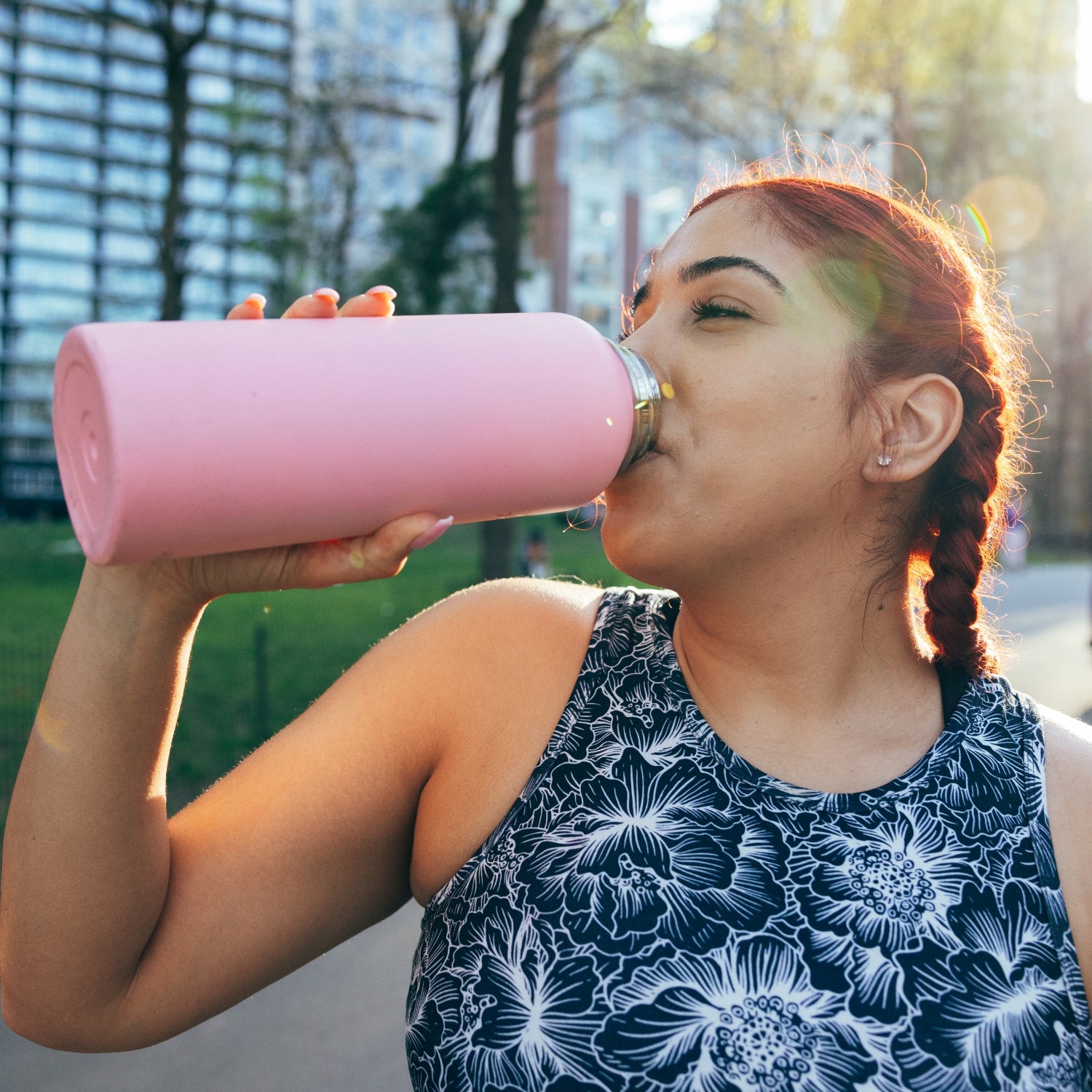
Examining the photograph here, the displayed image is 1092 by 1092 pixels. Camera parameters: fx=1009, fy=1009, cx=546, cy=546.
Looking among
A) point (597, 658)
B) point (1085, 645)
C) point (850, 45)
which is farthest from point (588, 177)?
point (597, 658)

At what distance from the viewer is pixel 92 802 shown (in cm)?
114

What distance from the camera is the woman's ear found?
1.43 meters

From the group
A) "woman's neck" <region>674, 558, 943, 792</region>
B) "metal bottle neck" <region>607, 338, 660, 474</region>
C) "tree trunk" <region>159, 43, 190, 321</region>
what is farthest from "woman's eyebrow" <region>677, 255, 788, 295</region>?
"tree trunk" <region>159, 43, 190, 321</region>

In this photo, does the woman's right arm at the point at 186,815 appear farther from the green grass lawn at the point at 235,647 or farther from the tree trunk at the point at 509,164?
the tree trunk at the point at 509,164

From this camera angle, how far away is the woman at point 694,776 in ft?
3.78

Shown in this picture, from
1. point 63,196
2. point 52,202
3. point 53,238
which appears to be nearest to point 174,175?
point 63,196

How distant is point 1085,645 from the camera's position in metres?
10.5

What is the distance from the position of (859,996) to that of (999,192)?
22.1 meters

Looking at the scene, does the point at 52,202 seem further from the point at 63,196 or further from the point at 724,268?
the point at 724,268

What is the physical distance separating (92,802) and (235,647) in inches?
313

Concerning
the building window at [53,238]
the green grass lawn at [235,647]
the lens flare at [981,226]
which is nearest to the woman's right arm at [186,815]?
the green grass lawn at [235,647]

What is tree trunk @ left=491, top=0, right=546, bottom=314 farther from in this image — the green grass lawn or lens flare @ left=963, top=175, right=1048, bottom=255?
lens flare @ left=963, top=175, right=1048, bottom=255

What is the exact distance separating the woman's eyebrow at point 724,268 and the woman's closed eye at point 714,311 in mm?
37

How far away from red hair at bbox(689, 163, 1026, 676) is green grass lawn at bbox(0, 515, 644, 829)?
2.78ft
